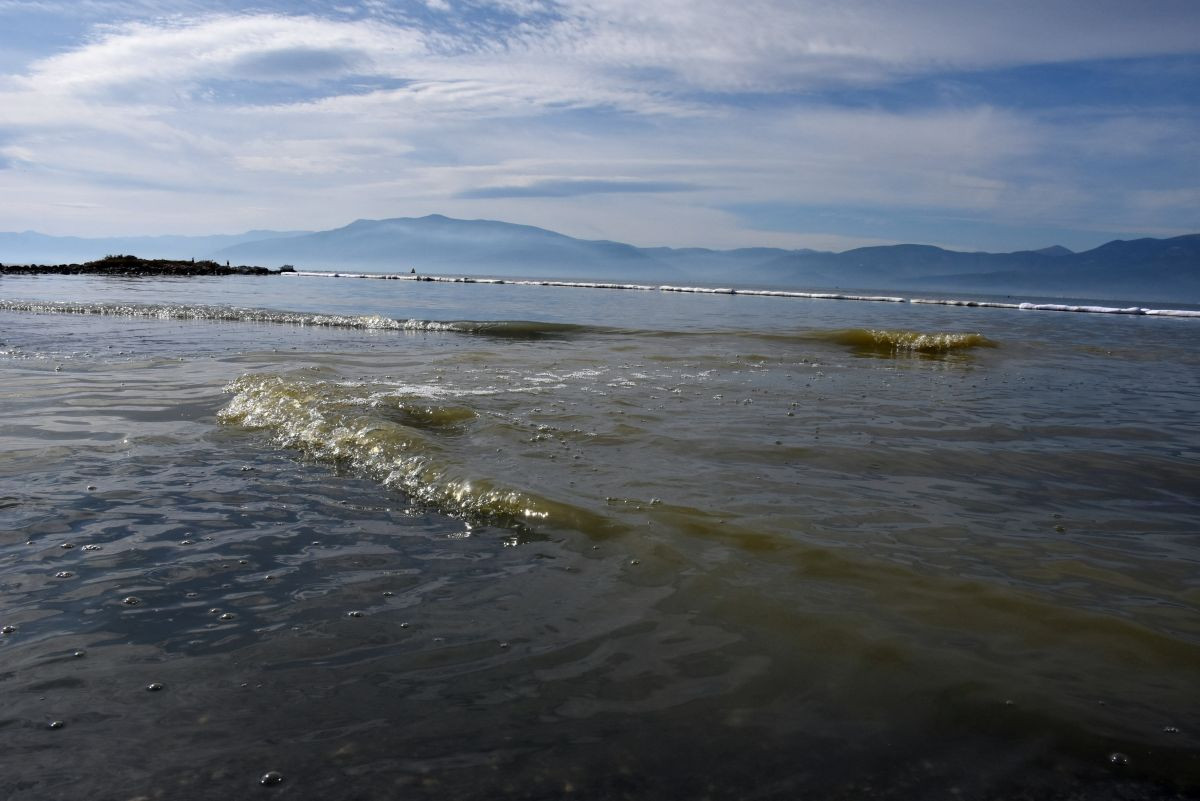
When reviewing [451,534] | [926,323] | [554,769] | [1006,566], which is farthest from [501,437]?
[926,323]

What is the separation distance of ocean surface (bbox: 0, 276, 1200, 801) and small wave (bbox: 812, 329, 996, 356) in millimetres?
10934

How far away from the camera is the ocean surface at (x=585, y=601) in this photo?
2.79 metres

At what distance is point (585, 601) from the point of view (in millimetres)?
4113

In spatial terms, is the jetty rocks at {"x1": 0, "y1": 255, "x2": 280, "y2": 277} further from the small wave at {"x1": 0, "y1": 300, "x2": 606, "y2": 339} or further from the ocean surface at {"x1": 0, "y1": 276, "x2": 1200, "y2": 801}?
the ocean surface at {"x1": 0, "y1": 276, "x2": 1200, "y2": 801}

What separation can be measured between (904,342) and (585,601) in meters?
19.3

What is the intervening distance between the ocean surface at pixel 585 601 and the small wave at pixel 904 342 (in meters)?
10.9

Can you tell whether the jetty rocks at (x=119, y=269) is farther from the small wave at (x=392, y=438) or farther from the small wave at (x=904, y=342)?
the small wave at (x=392, y=438)

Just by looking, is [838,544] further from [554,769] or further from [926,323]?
[926,323]

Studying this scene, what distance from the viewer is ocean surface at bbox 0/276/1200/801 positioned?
2.79 metres

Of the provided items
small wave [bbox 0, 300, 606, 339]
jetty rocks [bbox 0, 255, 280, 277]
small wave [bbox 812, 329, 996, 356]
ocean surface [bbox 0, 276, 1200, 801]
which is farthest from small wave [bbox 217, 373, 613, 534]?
jetty rocks [bbox 0, 255, 280, 277]

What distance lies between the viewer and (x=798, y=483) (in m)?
6.39

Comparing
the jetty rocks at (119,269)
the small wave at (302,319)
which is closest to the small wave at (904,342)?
the small wave at (302,319)

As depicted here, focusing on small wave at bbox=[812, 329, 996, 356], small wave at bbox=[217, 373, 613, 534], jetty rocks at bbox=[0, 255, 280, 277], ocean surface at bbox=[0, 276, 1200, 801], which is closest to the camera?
ocean surface at bbox=[0, 276, 1200, 801]

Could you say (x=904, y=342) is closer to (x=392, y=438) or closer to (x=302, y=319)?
(x=392, y=438)
